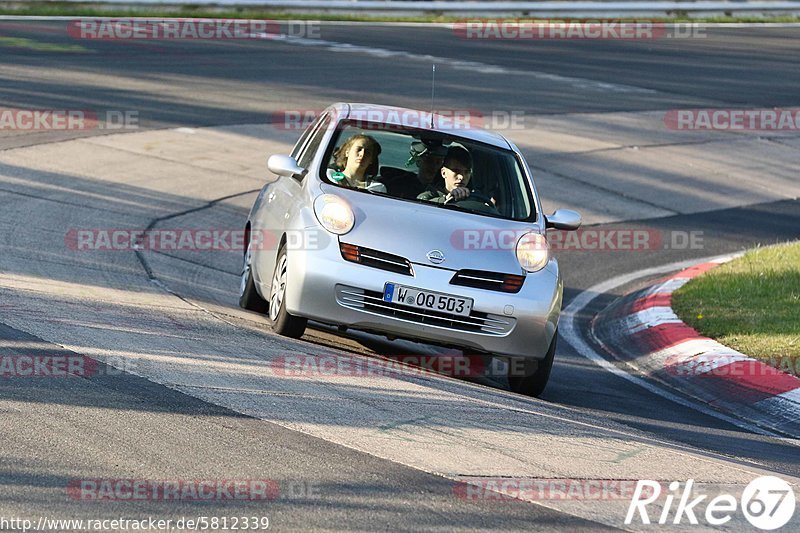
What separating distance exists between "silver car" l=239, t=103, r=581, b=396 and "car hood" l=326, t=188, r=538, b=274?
0.4 inches

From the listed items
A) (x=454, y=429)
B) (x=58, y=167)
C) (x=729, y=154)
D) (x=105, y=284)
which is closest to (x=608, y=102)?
(x=729, y=154)

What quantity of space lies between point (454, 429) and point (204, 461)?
1.49m

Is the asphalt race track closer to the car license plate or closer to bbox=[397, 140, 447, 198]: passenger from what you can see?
the car license plate

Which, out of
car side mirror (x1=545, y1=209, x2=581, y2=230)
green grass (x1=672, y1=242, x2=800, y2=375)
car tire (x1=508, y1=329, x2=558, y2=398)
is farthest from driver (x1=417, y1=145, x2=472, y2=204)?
green grass (x1=672, y1=242, x2=800, y2=375)

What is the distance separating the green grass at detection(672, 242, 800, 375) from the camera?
395 inches

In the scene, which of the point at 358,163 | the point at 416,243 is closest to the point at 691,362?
the point at 416,243

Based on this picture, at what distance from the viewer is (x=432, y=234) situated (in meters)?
8.39

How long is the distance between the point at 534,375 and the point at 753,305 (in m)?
3.56

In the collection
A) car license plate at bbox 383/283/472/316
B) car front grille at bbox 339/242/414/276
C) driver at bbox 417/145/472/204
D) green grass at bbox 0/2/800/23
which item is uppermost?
green grass at bbox 0/2/800/23

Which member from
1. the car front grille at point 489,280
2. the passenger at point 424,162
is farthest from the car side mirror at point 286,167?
the car front grille at point 489,280

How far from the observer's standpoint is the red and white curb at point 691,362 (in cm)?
898

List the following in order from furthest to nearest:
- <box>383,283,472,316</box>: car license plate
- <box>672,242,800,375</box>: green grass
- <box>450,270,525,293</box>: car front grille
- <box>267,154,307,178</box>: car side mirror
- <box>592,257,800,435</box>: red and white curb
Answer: <box>672,242,800,375</box>: green grass, <box>267,154,307,178</box>: car side mirror, <box>592,257,800,435</box>: red and white curb, <box>450,270,525,293</box>: car front grille, <box>383,283,472,316</box>: car license plate

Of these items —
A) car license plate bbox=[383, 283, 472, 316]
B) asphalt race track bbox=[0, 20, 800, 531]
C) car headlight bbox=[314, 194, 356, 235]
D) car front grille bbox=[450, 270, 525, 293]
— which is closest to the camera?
asphalt race track bbox=[0, 20, 800, 531]

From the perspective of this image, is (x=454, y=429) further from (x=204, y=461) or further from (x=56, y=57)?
(x=56, y=57)
